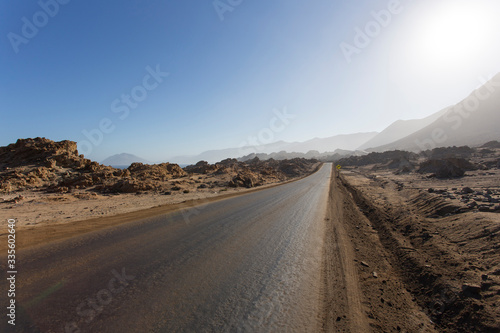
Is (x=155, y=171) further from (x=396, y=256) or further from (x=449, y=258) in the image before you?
(x=449, y=258)

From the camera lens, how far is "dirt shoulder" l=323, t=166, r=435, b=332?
3.05 m

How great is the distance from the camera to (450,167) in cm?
2178

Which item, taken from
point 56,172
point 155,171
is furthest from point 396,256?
point 56,172

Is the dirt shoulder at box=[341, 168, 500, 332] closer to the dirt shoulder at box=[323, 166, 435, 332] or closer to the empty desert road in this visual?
the dirt shoulder at box=[323, 166, 435, 332]

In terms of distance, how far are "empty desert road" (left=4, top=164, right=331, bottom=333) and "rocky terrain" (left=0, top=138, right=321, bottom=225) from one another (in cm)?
639

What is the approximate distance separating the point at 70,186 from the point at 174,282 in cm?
2120

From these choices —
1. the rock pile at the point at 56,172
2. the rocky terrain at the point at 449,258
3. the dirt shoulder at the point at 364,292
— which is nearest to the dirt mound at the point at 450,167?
the rocky terrain at the point at 449,258

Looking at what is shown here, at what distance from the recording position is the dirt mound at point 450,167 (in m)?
21.1

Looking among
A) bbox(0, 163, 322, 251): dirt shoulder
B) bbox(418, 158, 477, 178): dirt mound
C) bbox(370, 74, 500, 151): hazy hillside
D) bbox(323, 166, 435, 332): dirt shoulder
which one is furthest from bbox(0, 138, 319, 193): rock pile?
bbox(370, 74, 500, 151): hazy hillside

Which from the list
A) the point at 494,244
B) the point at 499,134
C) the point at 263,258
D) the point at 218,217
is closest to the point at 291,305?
the point at 263,258

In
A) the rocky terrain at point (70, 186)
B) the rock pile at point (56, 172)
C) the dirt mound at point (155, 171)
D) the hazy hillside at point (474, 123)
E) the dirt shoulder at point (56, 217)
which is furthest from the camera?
the hazy hillside at point (474, 123)

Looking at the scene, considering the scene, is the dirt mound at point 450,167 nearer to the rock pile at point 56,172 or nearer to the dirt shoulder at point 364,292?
the dirt shoulder at point 364,292

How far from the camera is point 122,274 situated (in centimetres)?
427

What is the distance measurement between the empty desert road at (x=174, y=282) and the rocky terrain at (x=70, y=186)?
21.0ft
